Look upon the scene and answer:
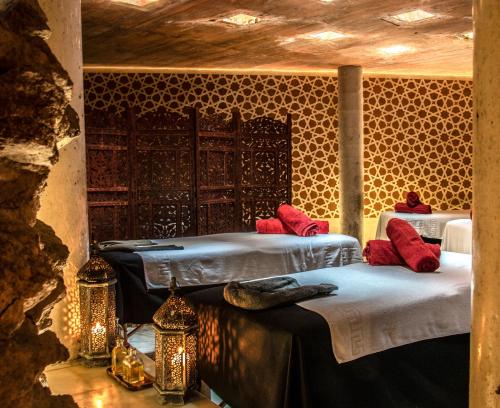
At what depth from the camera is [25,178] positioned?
0.83 meters

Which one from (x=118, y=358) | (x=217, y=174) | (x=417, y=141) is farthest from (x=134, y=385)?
(x=417, y=141)

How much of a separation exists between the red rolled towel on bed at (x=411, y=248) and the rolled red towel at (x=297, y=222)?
1.31 m

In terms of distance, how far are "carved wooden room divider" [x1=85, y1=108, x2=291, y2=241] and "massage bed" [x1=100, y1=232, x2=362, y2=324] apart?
836 mm

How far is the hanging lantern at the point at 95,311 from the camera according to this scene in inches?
106

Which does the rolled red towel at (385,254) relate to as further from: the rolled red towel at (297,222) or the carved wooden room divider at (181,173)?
the carved wooden room divider at (181,173)

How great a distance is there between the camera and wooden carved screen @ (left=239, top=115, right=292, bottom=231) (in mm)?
6113

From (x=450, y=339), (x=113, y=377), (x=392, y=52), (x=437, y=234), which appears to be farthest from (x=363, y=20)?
(x=113, y=377)

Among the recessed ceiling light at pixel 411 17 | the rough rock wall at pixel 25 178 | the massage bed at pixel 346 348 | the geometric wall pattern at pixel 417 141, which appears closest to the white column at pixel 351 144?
the geometric wall pattern at pixel 417 141

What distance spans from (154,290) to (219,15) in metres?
2.31

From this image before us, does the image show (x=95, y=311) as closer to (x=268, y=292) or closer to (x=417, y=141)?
(x=268, y=292)

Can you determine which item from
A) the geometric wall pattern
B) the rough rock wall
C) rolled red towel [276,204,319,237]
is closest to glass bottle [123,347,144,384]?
the rough rock wall

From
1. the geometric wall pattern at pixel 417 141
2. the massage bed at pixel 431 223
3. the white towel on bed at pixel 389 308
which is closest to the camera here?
the white towel on bed at pixel 389 308

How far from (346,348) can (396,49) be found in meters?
4.92

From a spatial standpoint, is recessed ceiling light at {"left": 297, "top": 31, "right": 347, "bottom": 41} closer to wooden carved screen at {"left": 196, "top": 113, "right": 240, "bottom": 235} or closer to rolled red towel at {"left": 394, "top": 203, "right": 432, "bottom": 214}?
wooden carved screen at {"left": 196, "top": 113, "right": 240, "bottom": 235}
